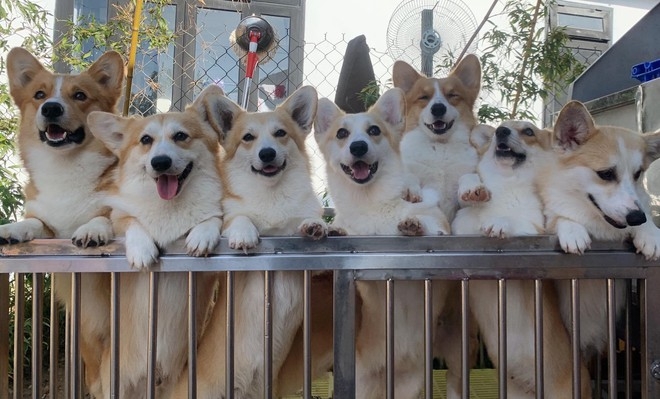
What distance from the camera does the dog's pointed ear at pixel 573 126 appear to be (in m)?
1.35

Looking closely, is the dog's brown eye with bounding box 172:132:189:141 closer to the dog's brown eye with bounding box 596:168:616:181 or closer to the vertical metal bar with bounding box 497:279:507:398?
the vertical metal bar with bounding box 497:279:507:398

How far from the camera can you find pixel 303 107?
Answer: 1.63 meters

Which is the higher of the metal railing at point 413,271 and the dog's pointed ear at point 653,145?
the dog's pointed ear at point 653,145

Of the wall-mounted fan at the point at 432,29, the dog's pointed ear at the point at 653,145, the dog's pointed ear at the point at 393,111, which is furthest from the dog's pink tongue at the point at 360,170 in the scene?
the wall-mounted fan at the point at 432,29

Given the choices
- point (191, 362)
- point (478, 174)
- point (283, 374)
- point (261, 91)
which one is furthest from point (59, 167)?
point (261, 91)

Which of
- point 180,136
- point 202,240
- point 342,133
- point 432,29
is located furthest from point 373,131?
point 432,29

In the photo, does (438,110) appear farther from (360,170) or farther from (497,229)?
(497,229)

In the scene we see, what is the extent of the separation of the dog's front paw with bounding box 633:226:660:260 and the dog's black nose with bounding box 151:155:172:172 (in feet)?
3.65

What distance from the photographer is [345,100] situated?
2545 millimetres

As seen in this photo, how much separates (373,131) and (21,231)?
1.03m

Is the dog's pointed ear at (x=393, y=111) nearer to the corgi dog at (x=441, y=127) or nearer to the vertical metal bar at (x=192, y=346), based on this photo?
the corgi dog at (x=441, y=127)

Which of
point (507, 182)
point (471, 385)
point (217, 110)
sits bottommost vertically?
point (471, 385)

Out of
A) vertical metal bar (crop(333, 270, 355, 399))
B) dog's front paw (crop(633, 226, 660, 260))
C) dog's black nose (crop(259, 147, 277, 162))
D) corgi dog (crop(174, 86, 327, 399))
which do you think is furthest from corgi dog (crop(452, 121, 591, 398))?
dog's black nose (crop(259, 147, 277, 162))

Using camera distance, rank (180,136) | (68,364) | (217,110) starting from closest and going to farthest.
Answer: (68,364) < (180,136) < (217,110)
